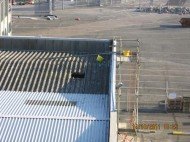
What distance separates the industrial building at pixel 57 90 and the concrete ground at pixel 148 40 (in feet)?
18.1

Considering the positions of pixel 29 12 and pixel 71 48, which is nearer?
pixel 71 48

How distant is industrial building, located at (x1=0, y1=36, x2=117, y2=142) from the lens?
1984cm

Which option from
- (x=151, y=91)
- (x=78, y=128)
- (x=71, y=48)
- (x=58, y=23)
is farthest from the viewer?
(x=58, y=23)

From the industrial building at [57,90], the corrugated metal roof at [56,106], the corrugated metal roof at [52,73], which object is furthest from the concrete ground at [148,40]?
the corrugated metal roof at [56,106]

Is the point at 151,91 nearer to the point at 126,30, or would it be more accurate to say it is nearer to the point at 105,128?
the point at 105,128

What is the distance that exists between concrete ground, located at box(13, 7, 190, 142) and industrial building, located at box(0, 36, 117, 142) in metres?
5.52

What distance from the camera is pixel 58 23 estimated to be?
84688mm

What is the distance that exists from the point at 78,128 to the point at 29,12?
79.5 m

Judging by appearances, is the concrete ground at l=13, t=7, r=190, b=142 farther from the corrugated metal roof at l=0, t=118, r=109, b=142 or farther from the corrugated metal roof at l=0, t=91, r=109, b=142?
the corrugated metal roof at l=0, t=118, r=109, b=142

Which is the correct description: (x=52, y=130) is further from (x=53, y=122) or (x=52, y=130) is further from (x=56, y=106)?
(x=56, y=106)

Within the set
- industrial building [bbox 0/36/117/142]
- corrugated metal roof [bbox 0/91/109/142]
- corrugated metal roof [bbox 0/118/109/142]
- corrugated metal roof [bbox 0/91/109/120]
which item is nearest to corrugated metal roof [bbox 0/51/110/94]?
industrial building [bbox 0/36/117/142]

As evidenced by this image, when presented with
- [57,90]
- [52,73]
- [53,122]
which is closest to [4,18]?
[52,73]

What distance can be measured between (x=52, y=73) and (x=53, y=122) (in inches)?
291

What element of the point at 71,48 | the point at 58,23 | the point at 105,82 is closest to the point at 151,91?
the point at 71,48
